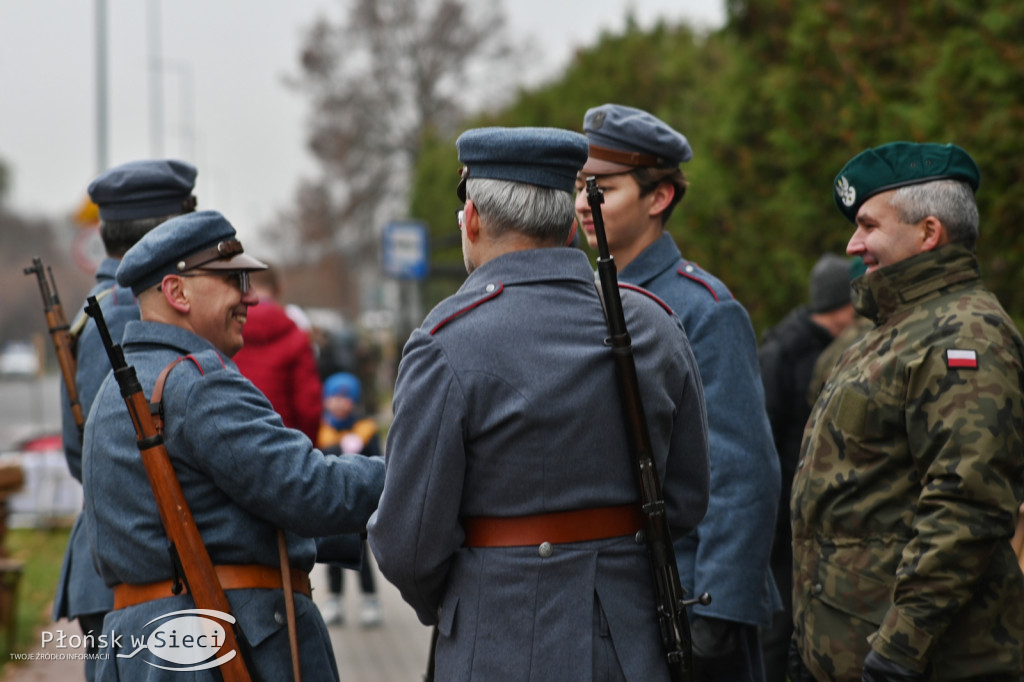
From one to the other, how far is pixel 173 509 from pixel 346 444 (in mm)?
5395

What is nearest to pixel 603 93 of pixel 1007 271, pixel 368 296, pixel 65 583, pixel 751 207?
pixel 751 207

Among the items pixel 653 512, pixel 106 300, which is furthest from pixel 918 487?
pixel 106 300

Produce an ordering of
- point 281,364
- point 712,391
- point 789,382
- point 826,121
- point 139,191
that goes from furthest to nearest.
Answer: point 826,121 < point 281,364 < point 789,382 < point 139,191 < point 712,391

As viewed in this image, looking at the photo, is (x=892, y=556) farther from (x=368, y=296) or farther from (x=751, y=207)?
(x=368, y=296)

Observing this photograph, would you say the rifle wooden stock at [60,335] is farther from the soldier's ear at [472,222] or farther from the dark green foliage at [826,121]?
the dark green foliage at [826,121]

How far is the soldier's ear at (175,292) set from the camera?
313 centimetres

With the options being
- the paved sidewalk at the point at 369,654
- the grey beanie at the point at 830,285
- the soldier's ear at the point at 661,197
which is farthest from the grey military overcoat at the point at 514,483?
the paved sidewalk at the point at 369,654

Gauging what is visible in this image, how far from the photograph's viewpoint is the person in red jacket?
6.28 metres

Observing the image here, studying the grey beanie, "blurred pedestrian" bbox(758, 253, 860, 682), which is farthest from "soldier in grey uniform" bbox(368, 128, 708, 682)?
the grey beanie

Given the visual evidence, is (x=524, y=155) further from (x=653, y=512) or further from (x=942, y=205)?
(x=942, y=205)

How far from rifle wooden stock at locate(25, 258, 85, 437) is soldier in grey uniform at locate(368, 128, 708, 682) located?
1878 mm

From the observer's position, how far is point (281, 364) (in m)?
6.38

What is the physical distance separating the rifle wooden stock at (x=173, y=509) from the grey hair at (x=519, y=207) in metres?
0.96

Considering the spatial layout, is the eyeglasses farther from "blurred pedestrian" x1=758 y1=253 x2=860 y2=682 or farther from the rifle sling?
"blurred pedestrian" x1=758 y1=253 x2=860 y2=682
